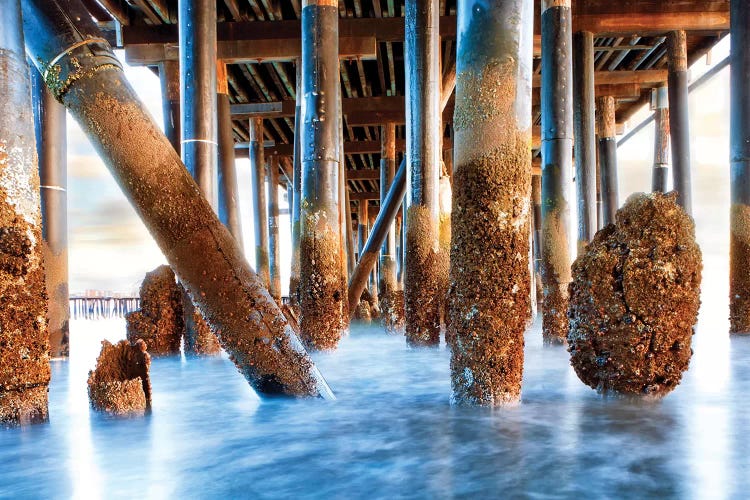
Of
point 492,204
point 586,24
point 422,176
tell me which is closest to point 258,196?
point 586,24

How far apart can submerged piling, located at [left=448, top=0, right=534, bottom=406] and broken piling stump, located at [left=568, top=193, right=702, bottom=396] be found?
2.42 ft

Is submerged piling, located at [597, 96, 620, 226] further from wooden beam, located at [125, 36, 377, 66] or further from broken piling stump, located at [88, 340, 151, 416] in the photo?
broken piling stump, located at [88, 340, 151, 416]

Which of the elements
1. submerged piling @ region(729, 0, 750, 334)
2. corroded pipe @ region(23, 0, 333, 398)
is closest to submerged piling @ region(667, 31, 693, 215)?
submerged piling @ region(729, 0, 750, 334)

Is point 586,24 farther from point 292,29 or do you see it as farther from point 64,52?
point 64,52

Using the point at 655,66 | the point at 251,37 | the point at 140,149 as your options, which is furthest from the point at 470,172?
the point at 655,66

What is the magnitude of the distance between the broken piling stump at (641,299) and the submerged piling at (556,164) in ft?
9.31

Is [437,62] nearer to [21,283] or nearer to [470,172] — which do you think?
[470,172]

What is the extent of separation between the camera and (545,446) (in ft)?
11.8

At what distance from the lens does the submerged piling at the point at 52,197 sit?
6949 millimetres

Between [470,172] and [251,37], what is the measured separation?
7.82m

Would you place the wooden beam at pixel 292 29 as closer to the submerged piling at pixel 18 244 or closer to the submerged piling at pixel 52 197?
the submerged piling at pixel 52 197

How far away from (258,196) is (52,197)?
9570 millimetres

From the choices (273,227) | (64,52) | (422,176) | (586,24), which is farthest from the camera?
(273,227)

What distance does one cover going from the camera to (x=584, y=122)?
10.8 meters
